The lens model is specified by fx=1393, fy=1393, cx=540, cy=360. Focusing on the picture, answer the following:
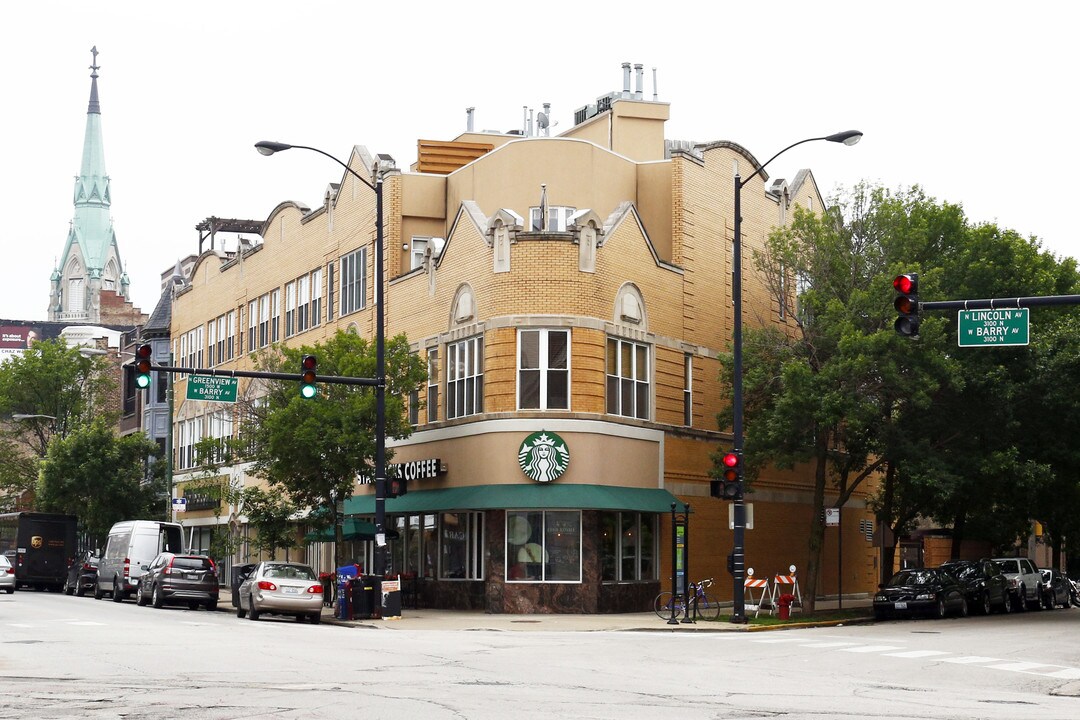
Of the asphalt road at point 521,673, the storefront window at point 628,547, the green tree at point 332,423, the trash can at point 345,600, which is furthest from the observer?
the storefront window at point 628,547

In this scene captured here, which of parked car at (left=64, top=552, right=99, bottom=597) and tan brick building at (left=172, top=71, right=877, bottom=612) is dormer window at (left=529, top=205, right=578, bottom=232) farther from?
parked car at (left=64, top=552, right=99, bottom=597)

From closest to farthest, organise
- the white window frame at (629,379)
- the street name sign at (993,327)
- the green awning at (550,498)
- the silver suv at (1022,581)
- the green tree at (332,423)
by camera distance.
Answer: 1. the street name sign at (993,327)
2. the green awning at (550,498)
3. the green tree at (332,423)
4. the white window frame at (629,379)
5. the silver suv at (1022,581)

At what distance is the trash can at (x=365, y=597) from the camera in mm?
32844

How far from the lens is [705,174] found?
136 feet

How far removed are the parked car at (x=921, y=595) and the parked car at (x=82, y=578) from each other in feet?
94.3

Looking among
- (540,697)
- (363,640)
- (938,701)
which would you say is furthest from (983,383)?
(540,697)

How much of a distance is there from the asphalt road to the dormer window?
46.3 ft

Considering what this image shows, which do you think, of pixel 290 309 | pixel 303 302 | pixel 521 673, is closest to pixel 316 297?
pixel 303 302

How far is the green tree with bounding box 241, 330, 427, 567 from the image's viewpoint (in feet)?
118

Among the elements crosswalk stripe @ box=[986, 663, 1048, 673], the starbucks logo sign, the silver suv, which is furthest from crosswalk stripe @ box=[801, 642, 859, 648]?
the silver suv

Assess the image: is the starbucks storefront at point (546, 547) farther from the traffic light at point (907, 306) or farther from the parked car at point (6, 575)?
the parked car at point (6, 575)

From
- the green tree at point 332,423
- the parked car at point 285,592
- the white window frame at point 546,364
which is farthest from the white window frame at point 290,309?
the parked car at point 285,592

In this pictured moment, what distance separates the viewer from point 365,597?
32.9 meters

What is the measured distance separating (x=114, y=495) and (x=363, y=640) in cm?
3947
